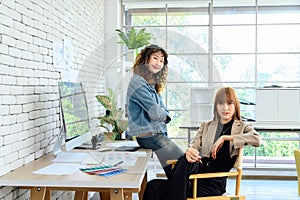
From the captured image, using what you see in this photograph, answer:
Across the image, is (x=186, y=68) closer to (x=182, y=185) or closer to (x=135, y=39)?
(x=135, y=39)

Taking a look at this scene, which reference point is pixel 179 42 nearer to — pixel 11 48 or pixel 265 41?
pixel 11 48

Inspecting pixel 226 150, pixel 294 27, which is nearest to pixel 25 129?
pixel 226 150

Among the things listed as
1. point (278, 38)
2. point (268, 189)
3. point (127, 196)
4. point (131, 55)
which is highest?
point (278, 38)

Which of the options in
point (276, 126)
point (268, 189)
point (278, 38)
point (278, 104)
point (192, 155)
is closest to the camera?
point (192, 155)

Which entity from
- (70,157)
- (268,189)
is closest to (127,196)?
(70,157)

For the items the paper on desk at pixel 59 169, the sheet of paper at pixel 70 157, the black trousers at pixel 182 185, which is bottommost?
the black trousers at pixel 182 185

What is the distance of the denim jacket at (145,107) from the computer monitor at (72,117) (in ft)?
1.29

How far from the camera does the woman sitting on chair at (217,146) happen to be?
2271mm

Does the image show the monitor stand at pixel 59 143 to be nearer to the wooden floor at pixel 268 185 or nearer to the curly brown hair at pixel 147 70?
the curly brown hair at pixel 147 70

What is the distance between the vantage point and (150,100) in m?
2.07

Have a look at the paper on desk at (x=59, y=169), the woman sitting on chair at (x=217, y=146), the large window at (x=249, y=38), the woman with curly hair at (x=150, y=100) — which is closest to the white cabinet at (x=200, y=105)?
the woman sitting on chair at (x=217, y=146)

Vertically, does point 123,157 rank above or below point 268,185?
above

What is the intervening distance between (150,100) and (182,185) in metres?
0.55

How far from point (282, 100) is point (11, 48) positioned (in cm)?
352
